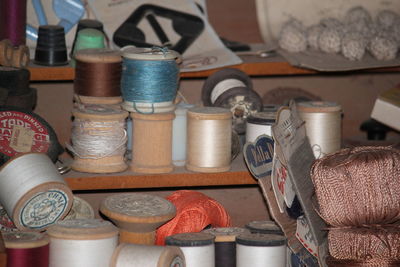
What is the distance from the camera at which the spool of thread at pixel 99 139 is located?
9.64 ft

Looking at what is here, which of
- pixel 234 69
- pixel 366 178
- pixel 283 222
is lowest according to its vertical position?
pixel 283 222

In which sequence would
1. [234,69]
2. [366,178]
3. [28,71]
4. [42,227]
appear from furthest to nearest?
[234,69] < [28,71] < [42,227] < [366,178]

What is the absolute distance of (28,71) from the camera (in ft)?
9.94

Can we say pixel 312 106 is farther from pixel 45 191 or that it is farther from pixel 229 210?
pixel 45 191

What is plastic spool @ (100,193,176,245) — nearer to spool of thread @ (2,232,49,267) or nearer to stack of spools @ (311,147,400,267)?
spool of thread @ (2,232,49,267)

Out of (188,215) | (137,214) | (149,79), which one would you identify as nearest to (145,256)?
(137,214)

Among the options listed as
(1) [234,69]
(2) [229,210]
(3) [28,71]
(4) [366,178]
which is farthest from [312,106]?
(3) [28,71]

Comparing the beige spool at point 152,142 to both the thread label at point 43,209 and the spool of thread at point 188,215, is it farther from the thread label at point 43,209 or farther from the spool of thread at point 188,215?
the thread label at point 43,209

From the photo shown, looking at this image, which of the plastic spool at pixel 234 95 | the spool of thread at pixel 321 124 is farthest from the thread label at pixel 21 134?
the spool of thread at pixel 321 124

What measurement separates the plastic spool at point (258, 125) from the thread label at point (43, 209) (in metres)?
0.72

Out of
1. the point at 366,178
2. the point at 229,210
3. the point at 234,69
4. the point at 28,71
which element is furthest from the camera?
the point at 229,210

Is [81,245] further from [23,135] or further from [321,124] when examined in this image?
[321,124]

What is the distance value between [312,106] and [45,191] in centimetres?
106

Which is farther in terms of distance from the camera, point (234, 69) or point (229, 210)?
point (229, 210)
